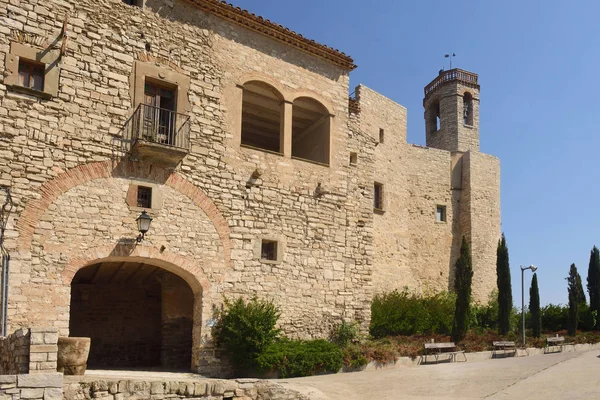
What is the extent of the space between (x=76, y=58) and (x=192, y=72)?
269 centimetres

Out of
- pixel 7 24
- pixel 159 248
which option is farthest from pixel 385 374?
pixel 7 24

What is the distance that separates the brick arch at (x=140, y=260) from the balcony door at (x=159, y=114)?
2.46m

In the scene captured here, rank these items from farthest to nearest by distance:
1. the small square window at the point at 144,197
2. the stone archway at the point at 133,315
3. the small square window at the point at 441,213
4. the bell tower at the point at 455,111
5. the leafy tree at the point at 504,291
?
the bell tower at the point at 455,111, the small square window at the point at 441,213, the leafy tree at the point at 504,291, the stone archway at the point at 133,315, the small square window at the point at 144,197

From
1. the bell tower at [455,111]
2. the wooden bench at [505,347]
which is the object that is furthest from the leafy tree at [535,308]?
the bell tower at [455,111]

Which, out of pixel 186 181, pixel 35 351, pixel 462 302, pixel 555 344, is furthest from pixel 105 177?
pixel 555 344

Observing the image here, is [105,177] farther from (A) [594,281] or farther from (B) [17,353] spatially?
(A) [594,281]

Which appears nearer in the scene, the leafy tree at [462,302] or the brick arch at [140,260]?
the brick arch at [140,260]

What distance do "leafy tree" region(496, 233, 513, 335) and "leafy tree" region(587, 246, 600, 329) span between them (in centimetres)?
642

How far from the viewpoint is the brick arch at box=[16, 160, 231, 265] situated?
1116cm

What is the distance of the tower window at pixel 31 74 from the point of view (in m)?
11.6

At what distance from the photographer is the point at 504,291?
22.7m

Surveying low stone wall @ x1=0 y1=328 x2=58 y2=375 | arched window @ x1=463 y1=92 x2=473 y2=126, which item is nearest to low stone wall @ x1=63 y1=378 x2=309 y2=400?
low stone wall @ x1=0 y1=328 x2=58 y2=375

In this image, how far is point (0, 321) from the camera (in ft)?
34.7

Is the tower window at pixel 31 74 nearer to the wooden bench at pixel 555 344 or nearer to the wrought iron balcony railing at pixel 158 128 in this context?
the wrought iron balcony railing at pixel 158 128
